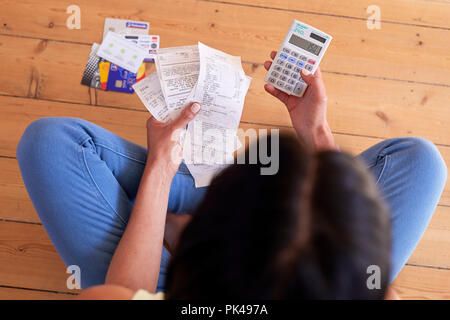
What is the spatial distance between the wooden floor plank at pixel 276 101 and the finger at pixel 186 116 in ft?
0.90

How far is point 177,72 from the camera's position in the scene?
0.85 meters

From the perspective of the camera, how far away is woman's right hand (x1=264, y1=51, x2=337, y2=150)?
813 mm

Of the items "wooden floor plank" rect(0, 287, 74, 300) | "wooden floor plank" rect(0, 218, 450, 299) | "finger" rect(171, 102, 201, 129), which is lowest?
"wooden floor plank" rect(0, 287, 74, 300)

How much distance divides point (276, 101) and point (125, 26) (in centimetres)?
52

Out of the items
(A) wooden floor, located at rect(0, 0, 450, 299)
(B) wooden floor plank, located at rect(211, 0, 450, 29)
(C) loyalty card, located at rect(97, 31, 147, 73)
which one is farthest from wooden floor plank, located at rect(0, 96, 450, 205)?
(B) wooden floor plank, located at rect(211, 0, 450, 29)

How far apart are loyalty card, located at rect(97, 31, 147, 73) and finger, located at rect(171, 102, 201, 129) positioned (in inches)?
13.4

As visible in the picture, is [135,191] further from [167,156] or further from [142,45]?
[142,45]

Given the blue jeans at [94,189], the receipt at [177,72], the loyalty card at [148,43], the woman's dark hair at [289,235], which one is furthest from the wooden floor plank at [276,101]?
the woman's dark hair at [289,235]

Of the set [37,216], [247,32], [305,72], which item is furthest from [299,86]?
[37,216]

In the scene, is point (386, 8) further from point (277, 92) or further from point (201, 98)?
point (201, 98)

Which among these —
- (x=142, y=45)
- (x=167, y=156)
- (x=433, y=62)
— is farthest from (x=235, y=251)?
(x=433, y=62)

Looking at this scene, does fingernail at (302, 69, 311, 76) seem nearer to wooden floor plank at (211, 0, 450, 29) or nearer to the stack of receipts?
the stack of receipts

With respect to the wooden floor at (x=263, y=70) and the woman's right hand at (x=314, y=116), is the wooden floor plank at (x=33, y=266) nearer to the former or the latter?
the wooden floor at (x=263, y=70)

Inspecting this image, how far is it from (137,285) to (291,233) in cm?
40
